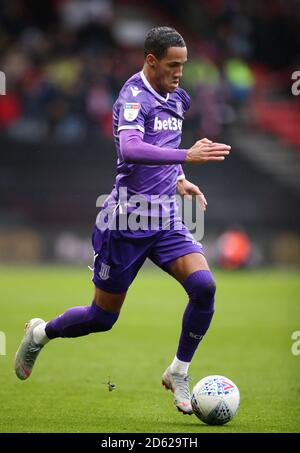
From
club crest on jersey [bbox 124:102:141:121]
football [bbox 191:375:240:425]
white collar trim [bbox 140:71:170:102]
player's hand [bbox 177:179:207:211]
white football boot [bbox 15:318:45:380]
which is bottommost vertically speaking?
football [bbox 191:375:240:425]

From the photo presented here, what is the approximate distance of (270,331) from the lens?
1173cm

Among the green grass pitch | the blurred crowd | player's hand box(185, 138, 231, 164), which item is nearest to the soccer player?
player's hand box(185, 138, 231, 164)

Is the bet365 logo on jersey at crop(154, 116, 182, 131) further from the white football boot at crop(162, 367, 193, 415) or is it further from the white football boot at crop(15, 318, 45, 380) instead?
the white football boot at crop(15, 318, 45, 380)

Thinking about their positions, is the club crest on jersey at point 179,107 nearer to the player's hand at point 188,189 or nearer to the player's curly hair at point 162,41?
the player's curly hair at point 162,41

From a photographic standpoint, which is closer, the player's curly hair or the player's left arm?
the player's curly hair

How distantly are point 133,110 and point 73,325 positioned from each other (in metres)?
1.57

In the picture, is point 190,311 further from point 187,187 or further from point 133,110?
point 133,110

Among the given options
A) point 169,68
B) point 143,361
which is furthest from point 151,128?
point 143,361

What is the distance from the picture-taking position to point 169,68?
695 cm

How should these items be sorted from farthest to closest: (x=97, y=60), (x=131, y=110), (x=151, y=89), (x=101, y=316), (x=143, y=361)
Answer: (x=97, y=60)
(x=143, y=361)
(x=101, y=316)
(x=151, y=89)
(x=131, y=110)

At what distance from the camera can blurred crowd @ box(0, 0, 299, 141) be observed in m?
19.5

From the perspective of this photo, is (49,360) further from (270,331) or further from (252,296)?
(252,296)
